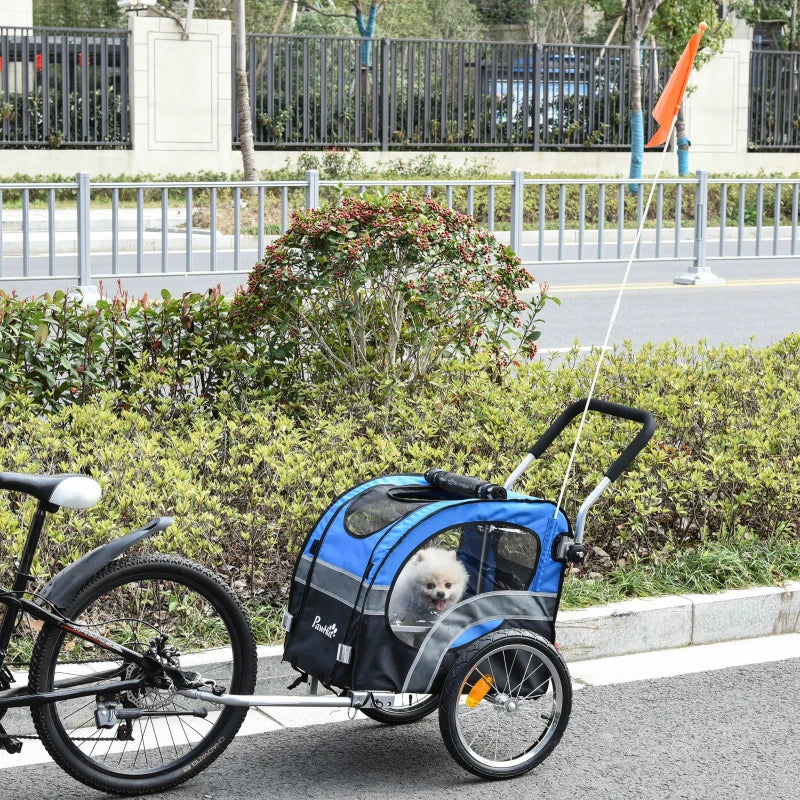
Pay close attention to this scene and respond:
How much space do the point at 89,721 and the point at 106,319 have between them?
11.1ft

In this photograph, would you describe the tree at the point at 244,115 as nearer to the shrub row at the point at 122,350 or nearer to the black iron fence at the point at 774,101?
the black iron fence at the point at 774,101

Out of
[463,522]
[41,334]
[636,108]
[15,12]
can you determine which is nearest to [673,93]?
[463,522]

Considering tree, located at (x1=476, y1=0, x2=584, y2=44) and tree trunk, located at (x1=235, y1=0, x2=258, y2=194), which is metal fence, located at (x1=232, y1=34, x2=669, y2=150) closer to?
tree trunk, located at (x1=235, y1=0, x2=258, y2=194)

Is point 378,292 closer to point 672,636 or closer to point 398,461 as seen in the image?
point 398,461

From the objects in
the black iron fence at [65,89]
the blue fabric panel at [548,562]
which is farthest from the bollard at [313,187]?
the black iron fence at [65,89]

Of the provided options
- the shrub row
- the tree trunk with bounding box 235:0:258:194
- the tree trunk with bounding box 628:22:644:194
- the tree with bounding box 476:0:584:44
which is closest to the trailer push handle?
the shrub row

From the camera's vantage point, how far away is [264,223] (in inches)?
625

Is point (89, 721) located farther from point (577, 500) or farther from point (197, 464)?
point (577, 500)

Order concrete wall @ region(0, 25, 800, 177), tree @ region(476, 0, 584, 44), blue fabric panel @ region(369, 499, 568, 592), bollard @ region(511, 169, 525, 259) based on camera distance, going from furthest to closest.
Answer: tree @ region(476, 0, 584, 44)
concrete wall @ region(0, 25, 800, 177)
bollard @ region(511, 169, 525, 259)
blue fabric panel @ region(369, 499, 568, 592)

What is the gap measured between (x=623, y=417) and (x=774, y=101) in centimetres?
2845

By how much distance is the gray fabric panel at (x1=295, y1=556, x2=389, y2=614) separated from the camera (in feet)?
12.3

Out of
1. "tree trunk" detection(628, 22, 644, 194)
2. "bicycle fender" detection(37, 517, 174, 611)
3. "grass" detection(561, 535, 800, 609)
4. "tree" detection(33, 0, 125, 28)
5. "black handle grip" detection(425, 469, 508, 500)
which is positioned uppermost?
"tree" detection(33, 0, 125, 28)

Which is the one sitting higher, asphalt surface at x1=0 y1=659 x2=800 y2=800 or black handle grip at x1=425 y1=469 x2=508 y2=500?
black handle grip at x1=425 y1=469 x2=508 y2=500

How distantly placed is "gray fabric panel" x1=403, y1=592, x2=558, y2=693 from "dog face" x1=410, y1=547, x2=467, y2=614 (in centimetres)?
4
